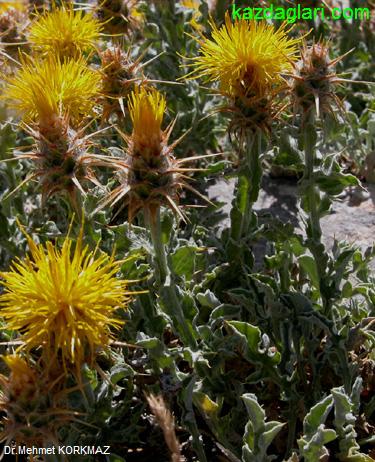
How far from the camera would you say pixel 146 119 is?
281 cm

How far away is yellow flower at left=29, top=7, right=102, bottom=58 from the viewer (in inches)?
161

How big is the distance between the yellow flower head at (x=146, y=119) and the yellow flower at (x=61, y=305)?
20.1 inches

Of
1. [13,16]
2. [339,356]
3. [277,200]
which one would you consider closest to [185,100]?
[277,200]

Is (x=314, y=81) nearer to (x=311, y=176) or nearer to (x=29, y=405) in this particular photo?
(x=311, y=176)

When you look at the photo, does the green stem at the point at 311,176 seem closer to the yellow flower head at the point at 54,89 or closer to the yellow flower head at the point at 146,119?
the yellow flower head at the point at 146,119

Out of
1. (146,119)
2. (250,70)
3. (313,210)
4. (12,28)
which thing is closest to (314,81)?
(250,70)

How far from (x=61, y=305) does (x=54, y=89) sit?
115 centimetres

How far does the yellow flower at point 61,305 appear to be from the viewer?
2.57 m

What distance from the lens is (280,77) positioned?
3.36 metres

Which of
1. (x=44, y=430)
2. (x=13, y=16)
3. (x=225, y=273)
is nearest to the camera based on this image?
(x=44, y=430)

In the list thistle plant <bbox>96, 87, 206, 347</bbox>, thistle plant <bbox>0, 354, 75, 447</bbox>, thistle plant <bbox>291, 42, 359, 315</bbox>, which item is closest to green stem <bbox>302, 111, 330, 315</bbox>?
thistle plant <bbox>291, 42, 359, 315</bbox>

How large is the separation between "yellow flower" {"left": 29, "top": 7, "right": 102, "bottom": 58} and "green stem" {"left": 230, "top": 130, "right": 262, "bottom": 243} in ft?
3.79

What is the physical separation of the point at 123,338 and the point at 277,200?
2.04m

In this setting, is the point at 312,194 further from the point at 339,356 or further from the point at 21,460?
the point at 21,460
